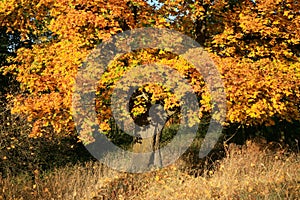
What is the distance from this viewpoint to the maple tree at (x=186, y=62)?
7.81 metres

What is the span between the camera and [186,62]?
8.09 m

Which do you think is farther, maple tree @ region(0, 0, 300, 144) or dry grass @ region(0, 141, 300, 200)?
maple tree @ region(0, 0, 300, 144)

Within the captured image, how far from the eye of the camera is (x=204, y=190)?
7113mm

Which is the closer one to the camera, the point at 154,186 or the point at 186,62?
the point at 154,186

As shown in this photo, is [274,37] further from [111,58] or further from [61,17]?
[61,17]

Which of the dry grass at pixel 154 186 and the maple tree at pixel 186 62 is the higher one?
the maple tree at pixel 186 62

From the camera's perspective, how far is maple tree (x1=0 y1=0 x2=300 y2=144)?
781 centimetres

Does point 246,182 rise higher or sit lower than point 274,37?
lower

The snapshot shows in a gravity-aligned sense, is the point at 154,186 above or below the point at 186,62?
below

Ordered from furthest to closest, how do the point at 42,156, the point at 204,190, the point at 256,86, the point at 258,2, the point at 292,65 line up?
the point at 42,156 → the point at 258,2 → the point at 292,65 → the point at 256,86 → the point at 204,190

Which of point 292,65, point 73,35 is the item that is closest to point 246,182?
point 292,65

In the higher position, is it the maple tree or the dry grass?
the maple tree

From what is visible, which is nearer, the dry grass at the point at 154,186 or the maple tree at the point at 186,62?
the dry grass at the point at 154,186

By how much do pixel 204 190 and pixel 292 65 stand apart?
3.62 meters
